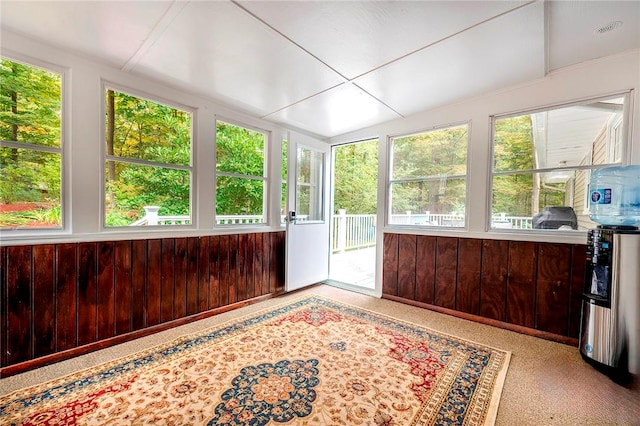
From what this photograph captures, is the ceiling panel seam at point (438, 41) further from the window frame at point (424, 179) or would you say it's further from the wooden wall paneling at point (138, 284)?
the wooden wall paneling at point (138, 284)

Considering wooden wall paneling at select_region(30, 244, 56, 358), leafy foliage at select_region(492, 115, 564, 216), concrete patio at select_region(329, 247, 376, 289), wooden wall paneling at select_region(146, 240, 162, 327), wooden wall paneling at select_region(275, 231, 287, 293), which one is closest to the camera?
wooden wall paneling at select_region(30, 244, 56, 358)

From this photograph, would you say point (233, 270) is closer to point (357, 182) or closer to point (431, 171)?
point (431, 171)

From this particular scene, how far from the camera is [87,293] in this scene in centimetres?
214

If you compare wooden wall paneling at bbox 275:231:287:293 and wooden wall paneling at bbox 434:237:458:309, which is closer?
wooden wall paneling at bbox 434:237:458:309

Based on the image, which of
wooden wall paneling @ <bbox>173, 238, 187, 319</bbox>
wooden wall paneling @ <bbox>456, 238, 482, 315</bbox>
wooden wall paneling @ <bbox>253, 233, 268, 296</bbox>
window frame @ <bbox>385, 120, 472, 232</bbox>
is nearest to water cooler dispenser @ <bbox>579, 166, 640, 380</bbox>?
wooden wall paneling @ <bbox>456, 238, 482, 315</bbox>

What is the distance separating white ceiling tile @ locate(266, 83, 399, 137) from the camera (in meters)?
2.75

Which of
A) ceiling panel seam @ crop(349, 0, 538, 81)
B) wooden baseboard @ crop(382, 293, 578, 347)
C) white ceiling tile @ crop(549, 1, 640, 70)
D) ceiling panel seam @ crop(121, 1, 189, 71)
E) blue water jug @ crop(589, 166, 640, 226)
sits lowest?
wooden baseboard @ crop(382, 293, 578, 347)

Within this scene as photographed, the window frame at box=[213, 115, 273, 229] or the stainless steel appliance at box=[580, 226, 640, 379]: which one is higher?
the window frame at box=[213, 115, 273, 229]

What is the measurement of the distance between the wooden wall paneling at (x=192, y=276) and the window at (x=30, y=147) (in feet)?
3.33

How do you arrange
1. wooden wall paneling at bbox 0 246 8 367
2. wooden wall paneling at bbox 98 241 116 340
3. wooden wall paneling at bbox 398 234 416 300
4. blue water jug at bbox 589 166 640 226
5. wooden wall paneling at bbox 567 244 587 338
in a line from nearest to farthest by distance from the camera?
wooden wall paneling at bbox 0 246 8 367, blue water jug at bbox 589 166 640 226, wooden wall paneling at bbox 98 241 116 340, wooden wall paneling at bbox 567 244 587 338, wooden wall paneling at bbox 398 234 416 300

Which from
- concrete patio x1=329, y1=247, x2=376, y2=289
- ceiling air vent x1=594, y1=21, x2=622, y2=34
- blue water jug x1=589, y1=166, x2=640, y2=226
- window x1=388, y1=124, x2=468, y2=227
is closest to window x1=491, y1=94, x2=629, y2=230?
blue water jug x1=589, y1=166, x2=640, y2=226

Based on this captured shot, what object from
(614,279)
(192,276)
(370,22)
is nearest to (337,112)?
(370,22)

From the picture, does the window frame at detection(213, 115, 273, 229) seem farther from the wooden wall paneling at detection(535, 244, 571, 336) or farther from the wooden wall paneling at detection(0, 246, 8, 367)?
the wooden wall paneling at detection(535, 244, 571, 336)

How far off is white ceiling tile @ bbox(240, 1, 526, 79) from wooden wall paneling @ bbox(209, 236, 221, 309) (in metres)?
2.15
